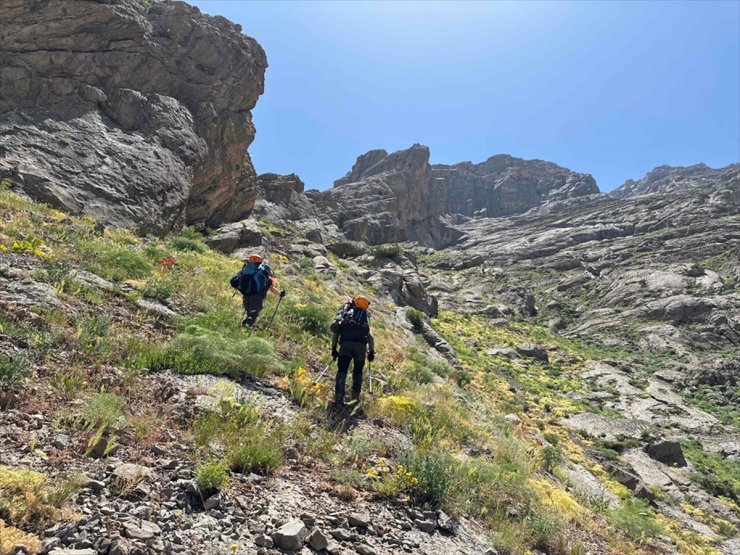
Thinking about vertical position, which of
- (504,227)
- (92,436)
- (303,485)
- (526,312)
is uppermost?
(504,227)

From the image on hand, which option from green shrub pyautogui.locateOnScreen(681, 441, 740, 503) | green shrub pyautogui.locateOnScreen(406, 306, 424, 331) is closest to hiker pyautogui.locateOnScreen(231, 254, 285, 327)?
green shrub pyautogui.locateOnScreen(406, 306, 424, 331)

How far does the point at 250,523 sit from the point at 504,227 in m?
124

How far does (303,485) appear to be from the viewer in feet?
18.4

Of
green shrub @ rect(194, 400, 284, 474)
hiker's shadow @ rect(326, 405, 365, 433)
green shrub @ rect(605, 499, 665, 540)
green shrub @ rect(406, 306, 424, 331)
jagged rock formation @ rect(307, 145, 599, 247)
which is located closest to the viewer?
green shrub @ rect(194, 400, 284, 474)

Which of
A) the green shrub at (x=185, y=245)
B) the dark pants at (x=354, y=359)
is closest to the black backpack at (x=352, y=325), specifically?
the dark pants at (x=354, y=359)

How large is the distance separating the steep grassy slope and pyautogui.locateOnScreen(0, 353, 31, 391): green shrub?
0.02 m

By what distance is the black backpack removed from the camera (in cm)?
902

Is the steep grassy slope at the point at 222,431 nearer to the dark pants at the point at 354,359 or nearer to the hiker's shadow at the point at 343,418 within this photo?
the hiker's shadow at the point at 343,418

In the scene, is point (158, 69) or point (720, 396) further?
point (720, 396)

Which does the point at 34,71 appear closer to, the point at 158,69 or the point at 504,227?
the point at 158,69

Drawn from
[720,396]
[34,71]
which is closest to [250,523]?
[34,71]

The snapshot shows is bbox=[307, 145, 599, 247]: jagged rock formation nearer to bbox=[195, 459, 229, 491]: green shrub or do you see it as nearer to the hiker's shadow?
the hiker's shadow

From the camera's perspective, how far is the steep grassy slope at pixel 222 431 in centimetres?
460

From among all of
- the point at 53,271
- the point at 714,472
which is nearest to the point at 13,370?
the point at 53,271
